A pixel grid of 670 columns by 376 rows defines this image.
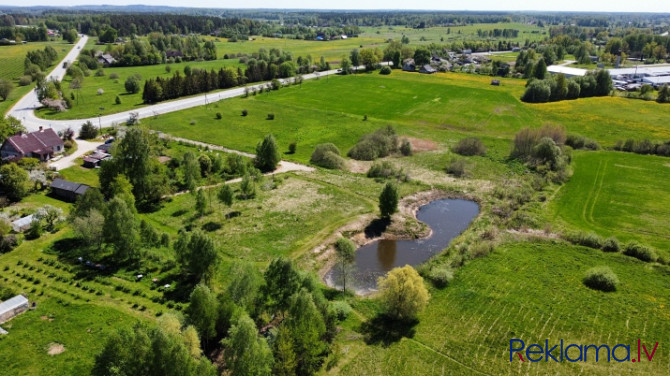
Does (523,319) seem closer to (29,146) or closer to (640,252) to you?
(640,252)

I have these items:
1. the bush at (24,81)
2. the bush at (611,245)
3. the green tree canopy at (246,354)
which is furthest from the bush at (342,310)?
the bush at (24,81)

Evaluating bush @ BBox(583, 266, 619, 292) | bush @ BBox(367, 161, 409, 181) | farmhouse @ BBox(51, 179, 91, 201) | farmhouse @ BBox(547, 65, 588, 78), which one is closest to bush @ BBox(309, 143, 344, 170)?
bush @ BBox(367, 161, 409, 181)

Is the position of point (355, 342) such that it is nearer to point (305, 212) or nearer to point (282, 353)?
point (282, 353)

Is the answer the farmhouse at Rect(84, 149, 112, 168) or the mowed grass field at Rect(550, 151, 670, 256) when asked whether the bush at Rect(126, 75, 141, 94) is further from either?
the mowed grass field at Rect(550, 151, 670, 256)

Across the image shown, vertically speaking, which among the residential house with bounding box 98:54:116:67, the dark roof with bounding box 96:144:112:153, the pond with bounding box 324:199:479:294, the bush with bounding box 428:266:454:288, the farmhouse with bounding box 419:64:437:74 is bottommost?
the pond with bounding box 324:199:479:294

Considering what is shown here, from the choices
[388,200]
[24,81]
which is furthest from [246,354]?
[24,81]
